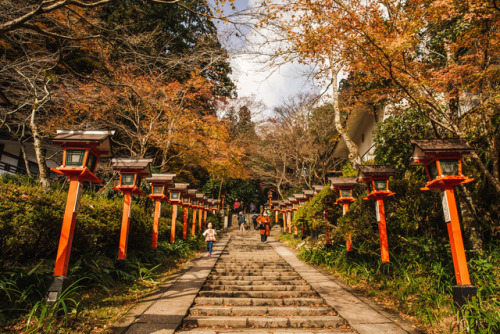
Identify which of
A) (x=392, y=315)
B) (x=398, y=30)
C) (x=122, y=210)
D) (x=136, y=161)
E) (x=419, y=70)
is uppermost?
(x=398, y=30)

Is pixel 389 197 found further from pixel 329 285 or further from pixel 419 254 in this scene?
pixel 329 285

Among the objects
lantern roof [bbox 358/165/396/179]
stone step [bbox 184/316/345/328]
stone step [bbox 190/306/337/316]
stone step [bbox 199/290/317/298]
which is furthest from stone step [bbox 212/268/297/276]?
lantern roof [bbox 358/165/396/179]

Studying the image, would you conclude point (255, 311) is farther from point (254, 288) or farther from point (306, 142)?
point (306, 142)

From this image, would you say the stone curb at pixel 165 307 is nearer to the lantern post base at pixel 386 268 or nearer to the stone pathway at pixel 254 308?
the stone pathway at pixel 254 308

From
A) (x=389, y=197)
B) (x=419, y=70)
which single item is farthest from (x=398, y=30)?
(x=389, y=197)

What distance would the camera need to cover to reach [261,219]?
16594mm

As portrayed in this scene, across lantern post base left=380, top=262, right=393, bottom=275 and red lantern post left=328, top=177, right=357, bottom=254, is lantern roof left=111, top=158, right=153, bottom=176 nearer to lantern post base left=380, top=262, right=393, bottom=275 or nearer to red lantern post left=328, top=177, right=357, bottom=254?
red lantern post left=328, top=177, right=357, bottom=254

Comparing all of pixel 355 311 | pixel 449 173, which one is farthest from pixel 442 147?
pixel 355 311

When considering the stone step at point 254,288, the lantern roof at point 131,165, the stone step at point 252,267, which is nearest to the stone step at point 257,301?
the stone step at point 254,288

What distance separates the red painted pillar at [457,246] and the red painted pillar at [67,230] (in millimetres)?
6363

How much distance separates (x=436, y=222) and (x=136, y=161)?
779cm

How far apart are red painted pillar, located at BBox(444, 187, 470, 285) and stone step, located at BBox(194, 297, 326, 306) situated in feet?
7.93

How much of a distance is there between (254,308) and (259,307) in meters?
0.16

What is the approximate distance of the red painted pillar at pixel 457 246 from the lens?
14.3 ft
